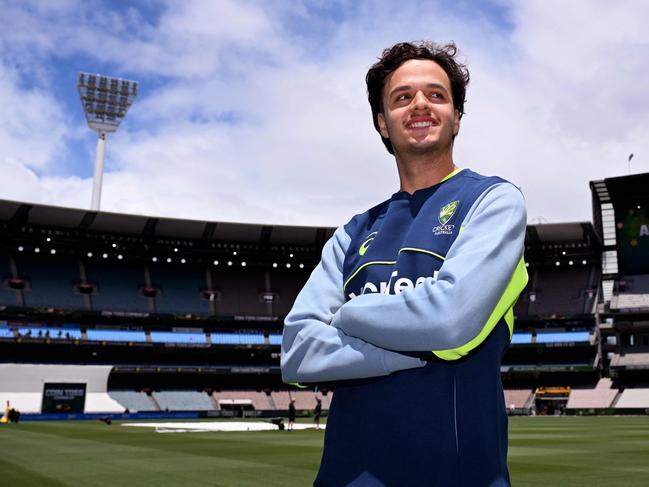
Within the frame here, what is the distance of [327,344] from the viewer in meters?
2.06

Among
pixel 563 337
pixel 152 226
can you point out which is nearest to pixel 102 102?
pixel 152 226

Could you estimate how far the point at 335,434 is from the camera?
81.9 inches

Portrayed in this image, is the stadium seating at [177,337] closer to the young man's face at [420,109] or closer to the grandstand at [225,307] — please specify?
the grandstand at [225,307]

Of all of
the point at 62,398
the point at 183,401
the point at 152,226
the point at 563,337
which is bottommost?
the point at 183,401

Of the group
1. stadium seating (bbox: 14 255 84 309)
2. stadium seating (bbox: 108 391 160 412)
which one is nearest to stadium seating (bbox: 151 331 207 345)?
stadium seating (bbox: 108 391 160 412)

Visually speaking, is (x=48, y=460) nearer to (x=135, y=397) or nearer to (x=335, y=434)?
(x=335, y=434)

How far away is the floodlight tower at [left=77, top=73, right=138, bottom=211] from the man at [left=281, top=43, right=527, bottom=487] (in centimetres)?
7201

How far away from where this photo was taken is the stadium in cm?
5469

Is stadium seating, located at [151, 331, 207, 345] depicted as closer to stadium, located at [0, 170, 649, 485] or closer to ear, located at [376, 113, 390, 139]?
stadium, located at [0, 170, 649, 485]

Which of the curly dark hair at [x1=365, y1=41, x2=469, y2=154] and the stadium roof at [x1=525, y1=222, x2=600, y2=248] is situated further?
the stadium roof at [x1=525, y1=222, x2=600, y2=248]

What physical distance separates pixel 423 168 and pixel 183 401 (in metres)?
56.4

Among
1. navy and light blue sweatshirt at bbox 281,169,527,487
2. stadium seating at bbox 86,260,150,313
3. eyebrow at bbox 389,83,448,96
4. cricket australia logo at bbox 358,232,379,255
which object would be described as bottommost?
navy and light blue sweatshirt at bbox 281,169,527,487

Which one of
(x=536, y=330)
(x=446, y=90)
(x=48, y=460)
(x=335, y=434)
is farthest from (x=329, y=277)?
(x=536, y=330)

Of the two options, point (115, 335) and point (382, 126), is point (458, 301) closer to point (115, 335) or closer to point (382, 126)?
point (382, 126)
